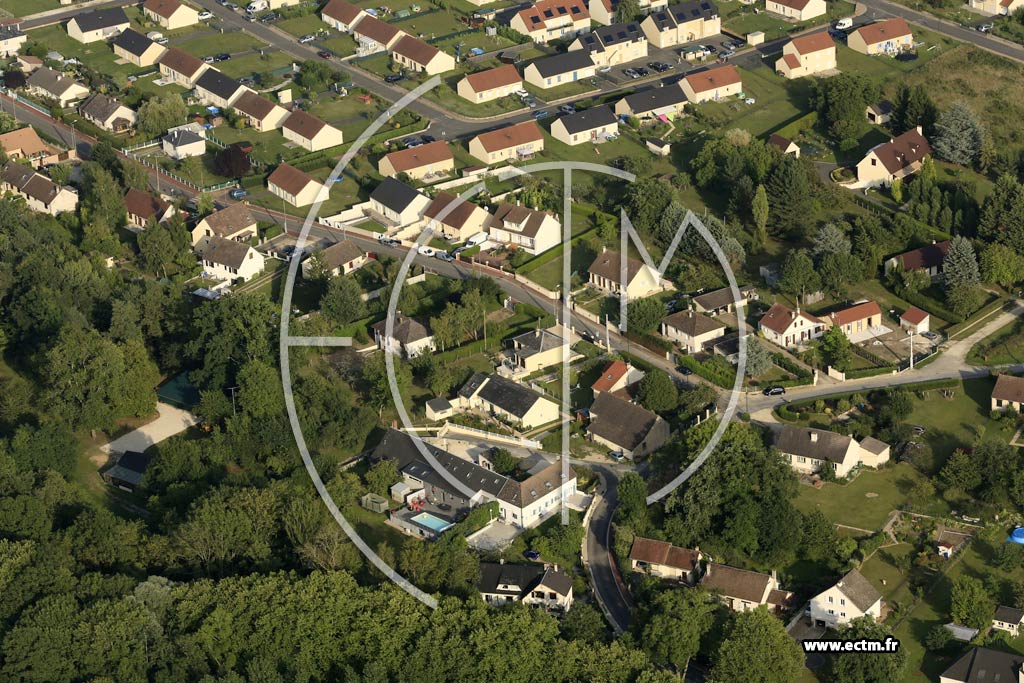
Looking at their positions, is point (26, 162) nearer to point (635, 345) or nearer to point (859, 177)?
point (635, 345)

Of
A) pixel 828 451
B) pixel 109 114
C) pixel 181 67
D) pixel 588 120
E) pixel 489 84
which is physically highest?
pixel 828 451

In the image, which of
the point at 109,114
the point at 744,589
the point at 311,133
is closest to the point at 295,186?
the point at 311,133

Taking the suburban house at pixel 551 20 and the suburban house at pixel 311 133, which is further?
the suburban house at pixel 551 20

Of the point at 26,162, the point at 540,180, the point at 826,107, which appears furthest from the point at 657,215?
the point at 26,162

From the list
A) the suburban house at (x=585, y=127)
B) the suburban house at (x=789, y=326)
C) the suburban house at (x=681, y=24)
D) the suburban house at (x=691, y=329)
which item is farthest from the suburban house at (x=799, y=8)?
the suburban house at (x=691, y=329)

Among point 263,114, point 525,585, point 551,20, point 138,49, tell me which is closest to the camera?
point 525,585

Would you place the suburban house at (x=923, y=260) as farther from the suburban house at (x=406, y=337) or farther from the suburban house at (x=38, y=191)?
the suburban house at (x=38, y=191)

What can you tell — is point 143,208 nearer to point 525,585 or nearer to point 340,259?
point 340,259
